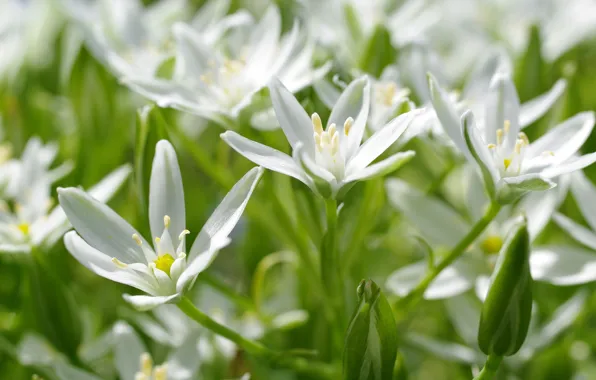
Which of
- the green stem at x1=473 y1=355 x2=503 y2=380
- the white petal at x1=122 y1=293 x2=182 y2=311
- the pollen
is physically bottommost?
the green stem at x1=473 y1=355 x2=503 y2=380

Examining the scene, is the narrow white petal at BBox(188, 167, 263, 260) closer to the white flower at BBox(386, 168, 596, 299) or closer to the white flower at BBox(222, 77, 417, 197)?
the white flower at BBox(222, 77, 417, 197)

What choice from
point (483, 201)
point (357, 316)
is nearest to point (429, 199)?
point (483, 201)

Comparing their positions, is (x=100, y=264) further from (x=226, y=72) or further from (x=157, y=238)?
(x=226, y=72)

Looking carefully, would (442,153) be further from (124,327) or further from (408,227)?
(124,327)

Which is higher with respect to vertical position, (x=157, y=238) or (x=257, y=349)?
(x=157, y=238)

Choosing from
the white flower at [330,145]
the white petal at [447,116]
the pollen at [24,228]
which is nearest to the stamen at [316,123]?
the white flower at [330,145]

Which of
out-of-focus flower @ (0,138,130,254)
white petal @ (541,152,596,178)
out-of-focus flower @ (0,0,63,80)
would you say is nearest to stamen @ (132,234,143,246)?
out-of-focus flower @ (0,138,130,254)

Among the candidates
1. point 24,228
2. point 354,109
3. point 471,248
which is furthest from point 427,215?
point 24,228

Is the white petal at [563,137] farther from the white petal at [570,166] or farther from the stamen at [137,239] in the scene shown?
the stamen at [137,239]
